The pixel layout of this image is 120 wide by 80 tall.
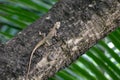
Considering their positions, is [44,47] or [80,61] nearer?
[44,47]

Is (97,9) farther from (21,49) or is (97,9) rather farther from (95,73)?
(95,73)

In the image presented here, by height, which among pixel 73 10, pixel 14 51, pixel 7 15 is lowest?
pixel 14 51

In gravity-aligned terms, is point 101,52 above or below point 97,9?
above

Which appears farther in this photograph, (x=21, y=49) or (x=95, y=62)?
(x=95, y=62)

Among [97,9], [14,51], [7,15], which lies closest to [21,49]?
[14,51]

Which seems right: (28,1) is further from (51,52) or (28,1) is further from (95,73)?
(51,52)

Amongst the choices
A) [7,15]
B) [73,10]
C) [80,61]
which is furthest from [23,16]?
[73,10]
